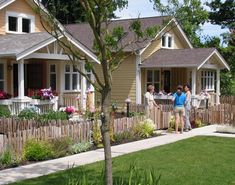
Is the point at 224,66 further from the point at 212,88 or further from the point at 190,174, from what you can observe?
the point at 190,174

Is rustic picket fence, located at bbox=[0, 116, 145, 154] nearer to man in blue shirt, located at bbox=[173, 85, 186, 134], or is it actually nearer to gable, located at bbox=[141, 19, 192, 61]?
man in blue shirt, located at bbox=[173, 85, 186, 134]

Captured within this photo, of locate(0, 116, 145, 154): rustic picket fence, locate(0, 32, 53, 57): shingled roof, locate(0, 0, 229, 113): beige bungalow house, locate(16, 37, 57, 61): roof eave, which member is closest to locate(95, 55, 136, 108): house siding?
locate(0, 0, 229, 113): beige bungalow house

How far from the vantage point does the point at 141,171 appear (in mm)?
9445

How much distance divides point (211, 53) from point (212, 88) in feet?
18.1

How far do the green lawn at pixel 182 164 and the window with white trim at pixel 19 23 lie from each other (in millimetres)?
11849

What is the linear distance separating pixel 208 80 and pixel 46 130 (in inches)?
860

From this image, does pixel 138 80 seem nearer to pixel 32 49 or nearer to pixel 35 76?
pixel 35 76

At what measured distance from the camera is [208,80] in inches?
1265

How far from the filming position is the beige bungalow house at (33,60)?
19.3 meters

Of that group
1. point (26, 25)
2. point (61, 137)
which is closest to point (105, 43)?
point (61, 137)

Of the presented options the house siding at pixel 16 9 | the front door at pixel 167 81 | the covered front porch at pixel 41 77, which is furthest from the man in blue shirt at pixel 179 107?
the front door at pixel 167 81

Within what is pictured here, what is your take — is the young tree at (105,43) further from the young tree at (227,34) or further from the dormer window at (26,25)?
the young tree at (227,34)

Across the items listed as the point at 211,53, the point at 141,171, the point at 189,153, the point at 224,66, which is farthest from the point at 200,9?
the point at 224,66

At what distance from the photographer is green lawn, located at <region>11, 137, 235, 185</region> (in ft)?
29.6
